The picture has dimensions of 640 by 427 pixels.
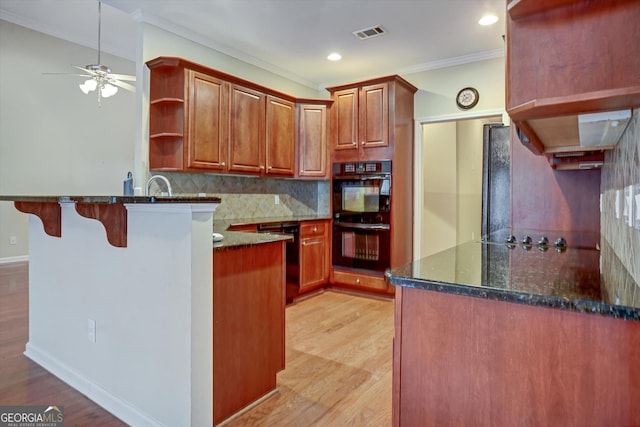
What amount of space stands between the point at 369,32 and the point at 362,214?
1.90 m

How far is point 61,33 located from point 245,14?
3700 millimetres

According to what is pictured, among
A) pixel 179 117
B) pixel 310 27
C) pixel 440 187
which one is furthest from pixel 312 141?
pixel 440 187

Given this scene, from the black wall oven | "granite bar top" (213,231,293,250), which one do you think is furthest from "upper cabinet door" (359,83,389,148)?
"granite bar top" (213,231,293,250)

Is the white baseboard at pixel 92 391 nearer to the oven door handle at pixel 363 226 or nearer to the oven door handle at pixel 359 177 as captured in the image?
the oven door handle at pixel 363 226

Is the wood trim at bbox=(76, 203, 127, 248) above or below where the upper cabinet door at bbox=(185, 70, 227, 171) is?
below

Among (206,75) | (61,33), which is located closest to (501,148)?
(206,75)

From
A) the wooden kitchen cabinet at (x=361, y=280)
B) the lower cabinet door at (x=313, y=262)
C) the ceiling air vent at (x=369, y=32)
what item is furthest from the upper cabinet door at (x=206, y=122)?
the wooden kitchen cabinet at (x=361, y=280)

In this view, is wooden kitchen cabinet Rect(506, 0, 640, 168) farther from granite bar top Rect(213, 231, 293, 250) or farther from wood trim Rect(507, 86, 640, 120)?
granite bar top Rect(213, 231, 293, 250)

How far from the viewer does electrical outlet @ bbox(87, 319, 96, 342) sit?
2014mm

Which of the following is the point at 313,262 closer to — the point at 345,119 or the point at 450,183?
the point at 345,119

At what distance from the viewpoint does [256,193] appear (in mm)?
4434

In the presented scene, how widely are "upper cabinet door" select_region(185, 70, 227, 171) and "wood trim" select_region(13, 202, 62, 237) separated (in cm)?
118

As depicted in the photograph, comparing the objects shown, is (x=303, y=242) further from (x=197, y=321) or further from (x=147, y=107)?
(x=197, y=321)

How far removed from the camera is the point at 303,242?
161 inches
